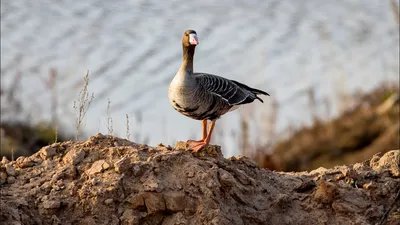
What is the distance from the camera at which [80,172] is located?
577cm

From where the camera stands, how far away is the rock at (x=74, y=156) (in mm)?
5837

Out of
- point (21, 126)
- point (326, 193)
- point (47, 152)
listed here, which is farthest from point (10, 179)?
point (21, 126)

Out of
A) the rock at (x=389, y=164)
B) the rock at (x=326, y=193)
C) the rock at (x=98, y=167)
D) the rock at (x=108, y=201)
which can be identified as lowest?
the rock at (x=108, y=201)

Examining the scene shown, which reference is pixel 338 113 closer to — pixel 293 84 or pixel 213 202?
pixel 293 84

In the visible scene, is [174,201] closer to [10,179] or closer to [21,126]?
[10,179]

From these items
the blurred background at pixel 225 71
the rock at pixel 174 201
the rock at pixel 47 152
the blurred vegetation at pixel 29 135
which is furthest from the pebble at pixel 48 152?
the blurred vegetation at pixel 29 135

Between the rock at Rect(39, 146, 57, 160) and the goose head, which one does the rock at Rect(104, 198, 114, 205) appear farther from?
the goose head

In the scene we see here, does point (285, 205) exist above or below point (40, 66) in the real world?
below

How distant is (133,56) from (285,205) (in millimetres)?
11274

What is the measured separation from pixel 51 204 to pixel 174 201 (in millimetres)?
771

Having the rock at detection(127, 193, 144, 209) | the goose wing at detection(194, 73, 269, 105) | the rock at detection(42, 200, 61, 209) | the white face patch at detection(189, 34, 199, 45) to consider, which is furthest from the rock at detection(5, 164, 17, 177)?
the white face patch at detection(189, 34, 199, 45)

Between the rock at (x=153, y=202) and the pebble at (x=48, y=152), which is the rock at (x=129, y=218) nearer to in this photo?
the rock at (x=153, y=202)

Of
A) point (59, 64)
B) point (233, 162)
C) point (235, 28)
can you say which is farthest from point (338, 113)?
point (233, 162)

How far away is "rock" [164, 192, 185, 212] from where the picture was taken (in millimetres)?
5602
